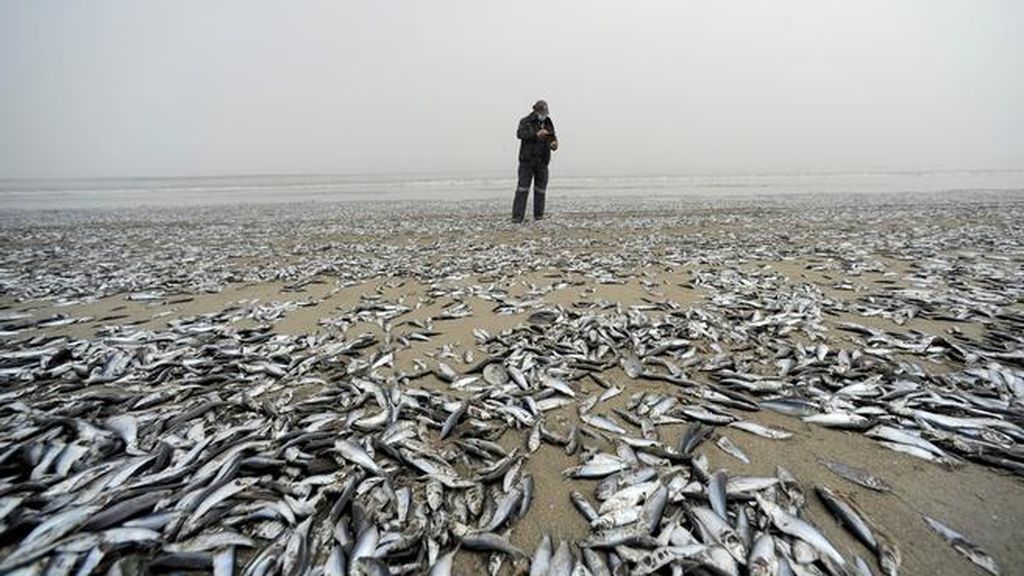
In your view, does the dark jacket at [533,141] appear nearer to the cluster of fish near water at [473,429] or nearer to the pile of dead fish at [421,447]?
the cluster of fish near water at [473,429]

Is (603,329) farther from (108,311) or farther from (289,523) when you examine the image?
(108,311)

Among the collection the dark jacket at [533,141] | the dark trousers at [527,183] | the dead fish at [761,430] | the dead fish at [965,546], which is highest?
the dark jacket at [533,141]

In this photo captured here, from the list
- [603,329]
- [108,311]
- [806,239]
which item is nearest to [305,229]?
[108,311]

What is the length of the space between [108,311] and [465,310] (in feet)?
15.8

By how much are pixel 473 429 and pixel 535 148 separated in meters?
10.9

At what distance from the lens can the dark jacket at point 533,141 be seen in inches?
487

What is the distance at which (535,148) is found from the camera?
12656 millimetres

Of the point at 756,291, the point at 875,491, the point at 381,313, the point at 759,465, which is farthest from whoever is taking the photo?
the point at 756,291

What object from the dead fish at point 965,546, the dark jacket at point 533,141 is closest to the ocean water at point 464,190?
the dark jacket at point 533,141

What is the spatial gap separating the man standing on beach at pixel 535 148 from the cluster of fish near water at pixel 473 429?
26.1 feet

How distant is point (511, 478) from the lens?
2.61 meters

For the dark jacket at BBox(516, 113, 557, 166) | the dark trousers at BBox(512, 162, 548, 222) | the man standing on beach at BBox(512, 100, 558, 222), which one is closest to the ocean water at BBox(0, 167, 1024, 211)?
the dark trousers at BBox(512, 162, 548, 222)

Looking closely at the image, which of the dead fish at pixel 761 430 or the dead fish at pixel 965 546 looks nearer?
the dead fish at pixel 965 546

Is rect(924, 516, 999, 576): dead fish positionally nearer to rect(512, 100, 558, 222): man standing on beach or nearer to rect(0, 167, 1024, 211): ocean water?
rect(512, 100, 558, 222): man standing on beach
